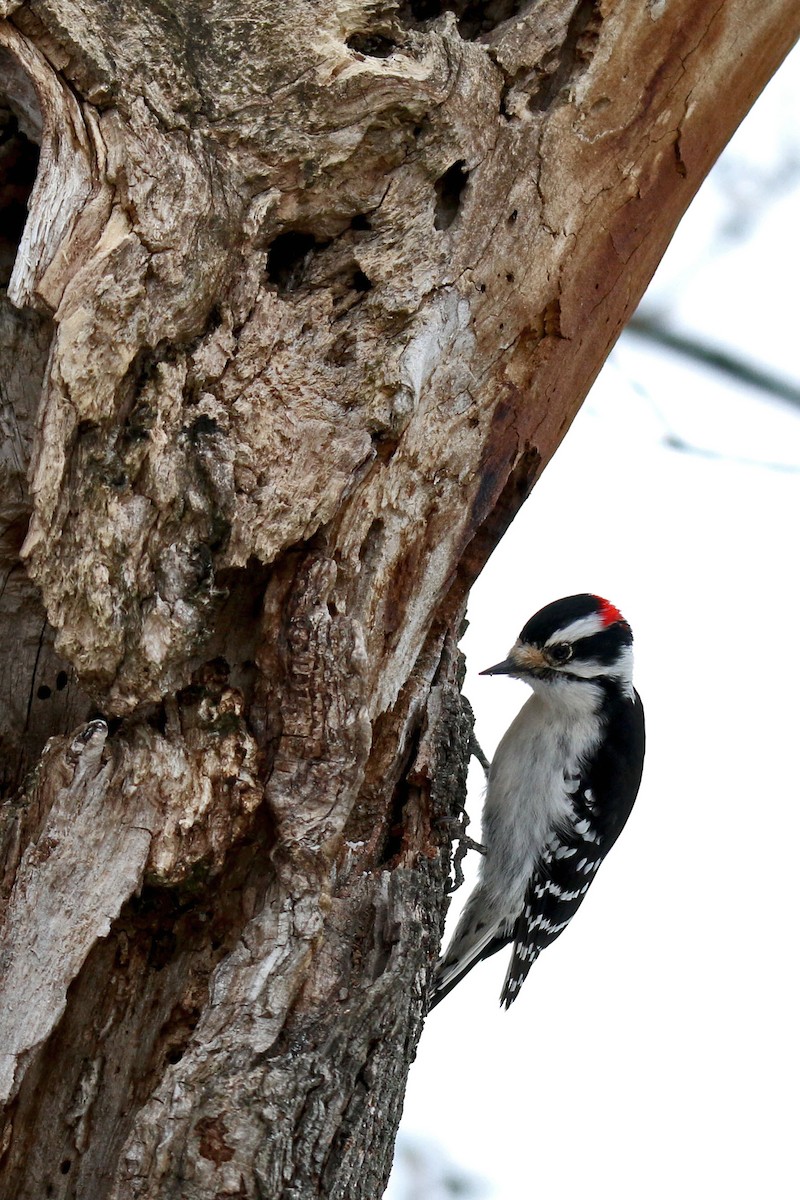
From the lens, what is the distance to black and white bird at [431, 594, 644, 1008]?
167 inches

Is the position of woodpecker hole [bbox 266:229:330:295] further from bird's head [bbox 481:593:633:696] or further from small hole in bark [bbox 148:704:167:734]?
bird's head [bbox 481:593:633:696]

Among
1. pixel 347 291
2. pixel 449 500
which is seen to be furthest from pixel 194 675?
pixel 347 291

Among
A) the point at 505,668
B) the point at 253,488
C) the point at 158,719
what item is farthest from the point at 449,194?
the point at 505,668

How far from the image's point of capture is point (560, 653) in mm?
3994

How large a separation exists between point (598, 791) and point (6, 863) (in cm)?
266

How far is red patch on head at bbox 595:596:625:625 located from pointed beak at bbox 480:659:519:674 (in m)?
0.41

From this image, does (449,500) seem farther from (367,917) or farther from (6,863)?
(6,863)

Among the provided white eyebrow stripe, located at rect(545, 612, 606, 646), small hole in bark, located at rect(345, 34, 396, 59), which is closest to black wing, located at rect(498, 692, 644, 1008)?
white eyebrow stripe, located at rect(545, 612, 606, 646)

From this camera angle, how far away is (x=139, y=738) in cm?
207

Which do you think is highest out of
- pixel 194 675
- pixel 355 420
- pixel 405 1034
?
pixel 355 420

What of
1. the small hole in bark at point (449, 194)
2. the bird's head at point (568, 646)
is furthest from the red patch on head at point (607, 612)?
the small hole in bark at point (449, 194)

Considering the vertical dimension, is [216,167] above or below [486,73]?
below

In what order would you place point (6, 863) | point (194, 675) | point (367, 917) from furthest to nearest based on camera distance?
point (367, 917)
point (194, 675)
point (6, 863)

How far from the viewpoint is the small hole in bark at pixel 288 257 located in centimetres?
227
